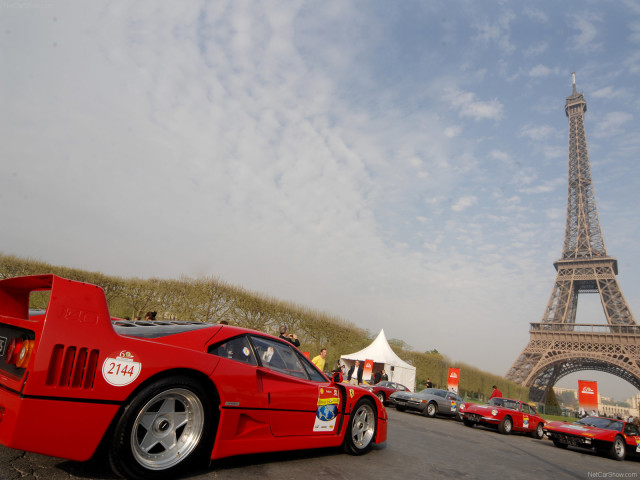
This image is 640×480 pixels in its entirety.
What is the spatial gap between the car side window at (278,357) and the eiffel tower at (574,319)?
43003 mm

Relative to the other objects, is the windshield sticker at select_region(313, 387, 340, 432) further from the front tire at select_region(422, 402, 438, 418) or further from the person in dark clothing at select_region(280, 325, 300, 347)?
the front tire at select_region(422, 402, 438, 418)

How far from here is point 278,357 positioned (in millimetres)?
3998

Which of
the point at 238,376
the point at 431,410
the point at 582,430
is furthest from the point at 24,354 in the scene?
the point at 431,410

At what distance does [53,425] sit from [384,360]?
69.3 feet

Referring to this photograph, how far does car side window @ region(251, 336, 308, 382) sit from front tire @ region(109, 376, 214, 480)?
2.51 feet

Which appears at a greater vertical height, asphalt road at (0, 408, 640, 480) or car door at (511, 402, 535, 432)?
car door at (511, 402, 535, 432)

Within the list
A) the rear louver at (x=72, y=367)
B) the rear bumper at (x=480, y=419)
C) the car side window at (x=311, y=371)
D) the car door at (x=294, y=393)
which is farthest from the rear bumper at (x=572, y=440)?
the rear louver at (x=72, y=367)

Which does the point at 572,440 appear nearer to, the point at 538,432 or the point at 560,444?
the point at 560,444

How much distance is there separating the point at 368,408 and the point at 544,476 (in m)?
2.60

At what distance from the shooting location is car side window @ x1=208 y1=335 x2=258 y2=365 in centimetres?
340

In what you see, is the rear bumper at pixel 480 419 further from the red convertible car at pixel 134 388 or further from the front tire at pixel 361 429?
the red convertible car at pixel 134 388

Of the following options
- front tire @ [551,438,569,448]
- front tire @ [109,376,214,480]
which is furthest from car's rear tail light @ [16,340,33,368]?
front tire @ [551,438,569,448]

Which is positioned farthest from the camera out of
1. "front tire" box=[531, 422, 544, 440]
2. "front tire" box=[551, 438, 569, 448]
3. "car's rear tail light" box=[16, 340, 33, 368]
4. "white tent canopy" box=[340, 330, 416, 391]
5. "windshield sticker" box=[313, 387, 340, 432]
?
"white tent canopy" box=[340, 330, 416, 391]

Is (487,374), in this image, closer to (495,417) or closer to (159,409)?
(495,417)
